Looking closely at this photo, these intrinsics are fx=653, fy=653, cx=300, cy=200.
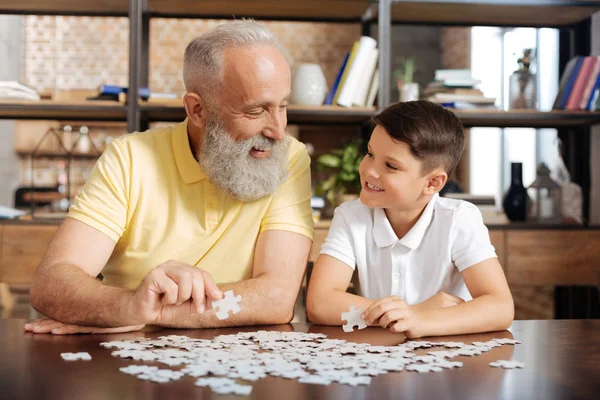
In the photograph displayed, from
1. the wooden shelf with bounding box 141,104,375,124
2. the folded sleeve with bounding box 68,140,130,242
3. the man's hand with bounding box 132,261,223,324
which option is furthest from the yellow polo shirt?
the wooden shelf with bounding box 141,104,375,124

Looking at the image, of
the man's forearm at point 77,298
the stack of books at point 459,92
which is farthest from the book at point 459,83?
the man's forearm at point 77,298

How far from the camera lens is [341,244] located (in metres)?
1.58

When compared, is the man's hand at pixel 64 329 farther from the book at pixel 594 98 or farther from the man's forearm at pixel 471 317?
the book at pixel 594 98

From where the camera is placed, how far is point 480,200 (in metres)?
3.25

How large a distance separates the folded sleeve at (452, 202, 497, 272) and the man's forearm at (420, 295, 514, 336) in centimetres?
15

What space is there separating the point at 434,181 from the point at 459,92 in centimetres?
155

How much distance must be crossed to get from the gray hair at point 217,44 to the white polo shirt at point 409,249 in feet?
1.52

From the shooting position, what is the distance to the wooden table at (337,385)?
2.65 ft

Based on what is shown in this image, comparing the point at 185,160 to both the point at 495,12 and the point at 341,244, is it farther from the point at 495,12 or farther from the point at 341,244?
the point at 495,12

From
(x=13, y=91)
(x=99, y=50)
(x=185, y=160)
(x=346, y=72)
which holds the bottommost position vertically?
(x=185, y=160)

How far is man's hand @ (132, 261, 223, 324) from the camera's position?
107 cm

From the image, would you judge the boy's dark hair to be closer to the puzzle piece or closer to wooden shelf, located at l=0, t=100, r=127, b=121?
the puzzle piece

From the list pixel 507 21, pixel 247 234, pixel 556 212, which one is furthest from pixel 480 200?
pixel 247 234

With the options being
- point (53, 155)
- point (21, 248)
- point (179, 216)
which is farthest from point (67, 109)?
point (53, 155)
